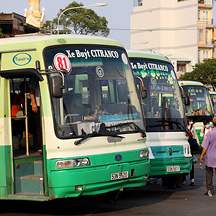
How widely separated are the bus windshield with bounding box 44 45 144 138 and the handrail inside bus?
0.23 meters

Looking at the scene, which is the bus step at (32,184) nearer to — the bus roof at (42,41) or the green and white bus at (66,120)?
the green and white bus at (66,120)

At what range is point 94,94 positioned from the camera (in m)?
9.59

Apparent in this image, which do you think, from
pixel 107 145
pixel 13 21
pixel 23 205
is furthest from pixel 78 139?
pixel 13 21

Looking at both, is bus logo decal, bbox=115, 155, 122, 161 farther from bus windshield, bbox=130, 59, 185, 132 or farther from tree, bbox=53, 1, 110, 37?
tree, bbox=53, 1, 110, 37

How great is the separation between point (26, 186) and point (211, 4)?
83.8m

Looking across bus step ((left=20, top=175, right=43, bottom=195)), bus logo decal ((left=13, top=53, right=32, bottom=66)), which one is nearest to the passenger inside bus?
bus logo decal ((left=13, top=53, right=32, bottom=66))

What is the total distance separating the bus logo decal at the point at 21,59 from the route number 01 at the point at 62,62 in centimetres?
42

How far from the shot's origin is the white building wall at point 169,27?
3541 inches

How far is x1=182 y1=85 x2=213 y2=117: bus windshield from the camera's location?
2552 centimetres

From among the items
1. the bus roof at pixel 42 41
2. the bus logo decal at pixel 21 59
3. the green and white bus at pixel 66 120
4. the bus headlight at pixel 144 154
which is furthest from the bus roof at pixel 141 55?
the bus logo decal at pixel 21 59

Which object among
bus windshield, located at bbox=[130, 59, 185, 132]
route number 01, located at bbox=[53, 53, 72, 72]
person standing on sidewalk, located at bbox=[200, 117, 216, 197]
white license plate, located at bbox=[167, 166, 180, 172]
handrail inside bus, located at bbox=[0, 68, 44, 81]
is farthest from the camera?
bus windshield, located at bbox=[130, 59, 185, 132]

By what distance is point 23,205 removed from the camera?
11.2 metres

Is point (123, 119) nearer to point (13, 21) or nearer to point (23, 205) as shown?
point (23, 205)

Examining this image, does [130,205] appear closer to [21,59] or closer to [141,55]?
[21,59]
